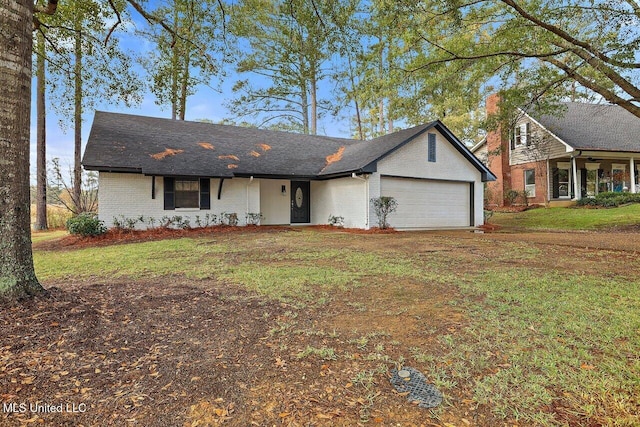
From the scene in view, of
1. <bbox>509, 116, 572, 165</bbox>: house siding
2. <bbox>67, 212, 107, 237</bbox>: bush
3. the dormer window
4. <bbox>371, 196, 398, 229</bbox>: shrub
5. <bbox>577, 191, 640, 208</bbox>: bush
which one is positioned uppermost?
the dormer window

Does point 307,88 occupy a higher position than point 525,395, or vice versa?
point 307,88

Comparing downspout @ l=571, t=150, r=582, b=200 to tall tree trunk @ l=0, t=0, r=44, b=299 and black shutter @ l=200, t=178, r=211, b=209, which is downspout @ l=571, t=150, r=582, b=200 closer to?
black shutter @ l=200, t=178, r=211, b=209

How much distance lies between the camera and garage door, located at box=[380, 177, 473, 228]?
46.8ft

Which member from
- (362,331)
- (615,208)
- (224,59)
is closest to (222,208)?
(224,59)

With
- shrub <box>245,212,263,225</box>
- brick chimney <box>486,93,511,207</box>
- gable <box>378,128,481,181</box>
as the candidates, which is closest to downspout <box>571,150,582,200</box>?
brick chimney <box>486,93,511,207</box>

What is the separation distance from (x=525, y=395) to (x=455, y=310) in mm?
1607

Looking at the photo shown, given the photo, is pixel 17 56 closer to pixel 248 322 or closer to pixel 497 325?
pixel 248 322

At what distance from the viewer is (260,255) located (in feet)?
25.7

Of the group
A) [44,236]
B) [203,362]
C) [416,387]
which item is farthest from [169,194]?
[416,387]

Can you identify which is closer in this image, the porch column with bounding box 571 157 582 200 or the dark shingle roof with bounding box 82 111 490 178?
the dark shingle roof with bounding box 82 111 490 178

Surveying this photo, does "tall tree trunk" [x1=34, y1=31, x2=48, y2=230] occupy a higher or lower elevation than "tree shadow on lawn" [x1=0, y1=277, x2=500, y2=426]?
higher

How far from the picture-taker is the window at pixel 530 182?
71.9 feet

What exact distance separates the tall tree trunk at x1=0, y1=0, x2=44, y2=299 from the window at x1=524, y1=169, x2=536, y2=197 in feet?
82.2

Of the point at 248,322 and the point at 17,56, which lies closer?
the point at 248,322
